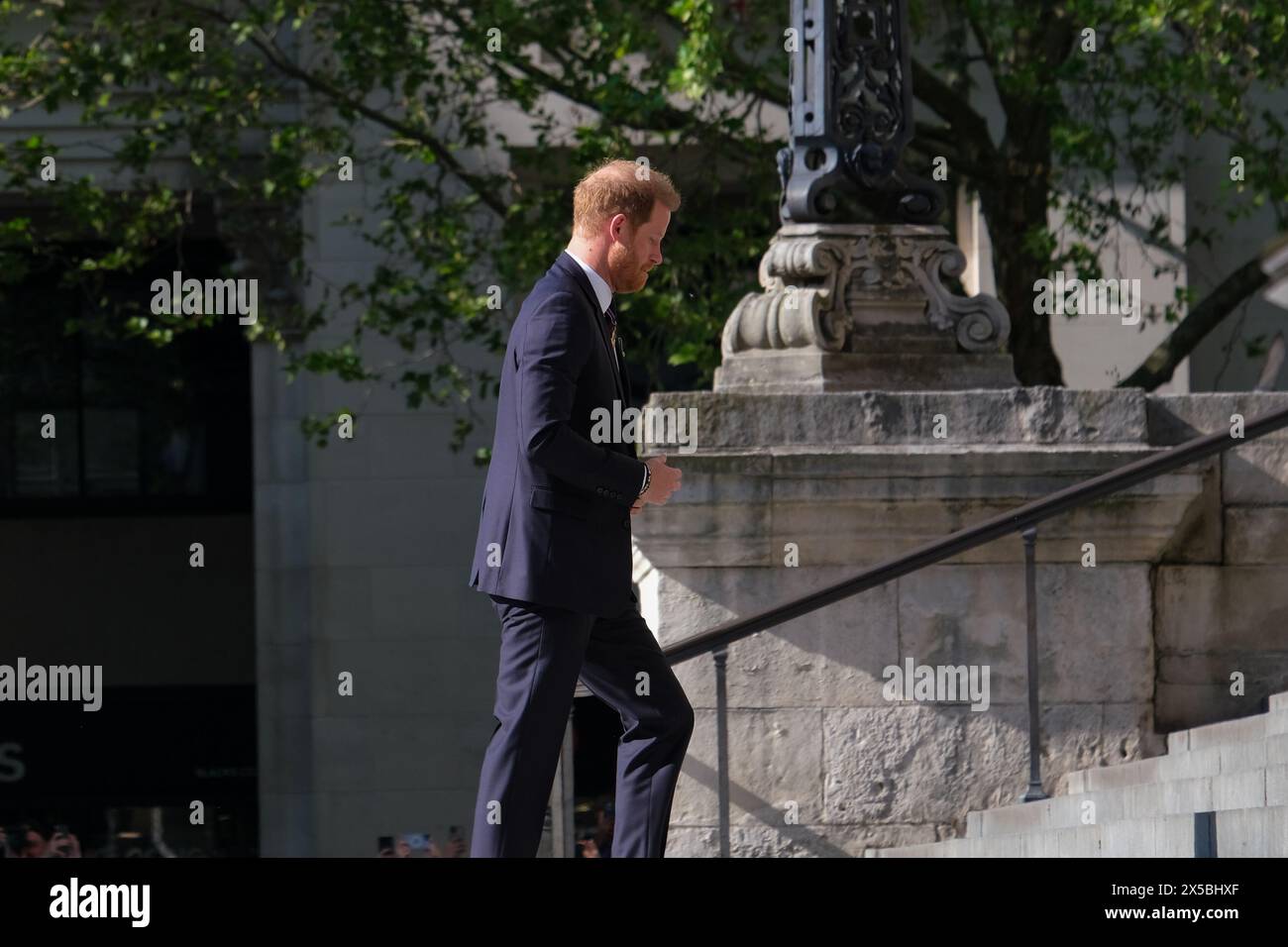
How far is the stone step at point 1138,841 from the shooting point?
564 centimetres

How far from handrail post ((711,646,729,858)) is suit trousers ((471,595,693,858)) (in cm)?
153

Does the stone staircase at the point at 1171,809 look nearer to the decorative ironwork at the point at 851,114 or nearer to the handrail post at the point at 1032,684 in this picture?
the handrail post at the point at 1032,684

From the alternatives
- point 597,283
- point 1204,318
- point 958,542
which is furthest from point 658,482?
point 1204,318

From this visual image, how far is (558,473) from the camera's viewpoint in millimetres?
5398

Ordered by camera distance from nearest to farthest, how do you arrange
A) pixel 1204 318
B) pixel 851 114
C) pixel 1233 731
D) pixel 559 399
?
pixel 559 399
pixel 1233 731
pixel 851 114
pixel 1204 318

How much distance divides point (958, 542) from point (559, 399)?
2.12 metres

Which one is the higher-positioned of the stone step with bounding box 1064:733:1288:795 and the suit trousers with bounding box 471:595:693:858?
the suit trousers with bounding box 471:595:693:858

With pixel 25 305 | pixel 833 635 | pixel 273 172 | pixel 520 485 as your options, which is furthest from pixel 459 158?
pixel 520 485

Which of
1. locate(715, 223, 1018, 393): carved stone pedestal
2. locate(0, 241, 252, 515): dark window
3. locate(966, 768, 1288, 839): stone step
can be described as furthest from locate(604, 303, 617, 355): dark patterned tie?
locate(0, 241, 252, 515): dark window

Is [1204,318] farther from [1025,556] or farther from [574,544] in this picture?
[574,544]

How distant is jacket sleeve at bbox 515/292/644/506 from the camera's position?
5375mm

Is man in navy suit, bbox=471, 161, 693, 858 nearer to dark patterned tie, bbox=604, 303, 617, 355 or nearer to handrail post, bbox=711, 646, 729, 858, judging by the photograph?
dark patterned tie, bbox=604, 303, 617, 355
